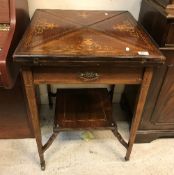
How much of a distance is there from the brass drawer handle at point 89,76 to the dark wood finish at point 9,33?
310 mm

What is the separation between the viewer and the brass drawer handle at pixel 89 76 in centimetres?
86

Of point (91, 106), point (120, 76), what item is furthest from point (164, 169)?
point (120, 76)

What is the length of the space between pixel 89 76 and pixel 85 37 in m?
0.20

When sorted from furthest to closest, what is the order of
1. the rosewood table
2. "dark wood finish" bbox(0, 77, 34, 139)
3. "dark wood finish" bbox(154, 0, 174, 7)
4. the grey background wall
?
1. the grey background wall
2. "dark wood finish" bbox(0, 77, 34, 139)
3. "dark wood finish" bbox(154, 0, 174, 7)
4. the rosewood table

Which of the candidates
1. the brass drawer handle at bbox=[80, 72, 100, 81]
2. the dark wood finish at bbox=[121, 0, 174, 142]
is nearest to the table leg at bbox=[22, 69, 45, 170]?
the brass drawer handle at bbox=[80, 72, 100, 81]

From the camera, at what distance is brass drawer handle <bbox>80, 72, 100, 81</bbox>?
34.1 inches

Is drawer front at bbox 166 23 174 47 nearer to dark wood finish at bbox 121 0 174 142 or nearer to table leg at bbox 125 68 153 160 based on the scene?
dark wood finish at bbox 121 0 174 142

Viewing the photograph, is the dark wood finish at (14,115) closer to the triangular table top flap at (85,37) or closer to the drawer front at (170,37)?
the triangular table top flap at (85,37)

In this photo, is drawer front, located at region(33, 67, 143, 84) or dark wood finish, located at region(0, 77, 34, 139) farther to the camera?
dark wood finish, located at region(0, 77, 34, 139)

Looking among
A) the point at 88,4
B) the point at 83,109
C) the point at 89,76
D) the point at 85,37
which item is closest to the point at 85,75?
the point at 89,76

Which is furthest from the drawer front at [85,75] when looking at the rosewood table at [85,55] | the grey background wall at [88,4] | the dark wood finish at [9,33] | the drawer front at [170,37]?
the grey background wall at [88,4]

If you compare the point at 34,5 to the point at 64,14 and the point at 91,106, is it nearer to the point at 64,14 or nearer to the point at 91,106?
the point at 64,14

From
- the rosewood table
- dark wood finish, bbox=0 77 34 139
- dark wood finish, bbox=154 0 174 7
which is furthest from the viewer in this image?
dark wood finish, bbox=0 77 34 139

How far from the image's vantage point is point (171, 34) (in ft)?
3.13
